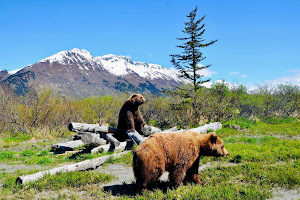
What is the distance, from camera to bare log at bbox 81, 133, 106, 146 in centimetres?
916

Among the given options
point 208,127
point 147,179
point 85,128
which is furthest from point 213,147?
point 208,127

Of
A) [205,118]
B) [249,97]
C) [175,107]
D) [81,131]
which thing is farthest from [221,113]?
[81,131]

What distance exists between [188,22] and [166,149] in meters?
19.5

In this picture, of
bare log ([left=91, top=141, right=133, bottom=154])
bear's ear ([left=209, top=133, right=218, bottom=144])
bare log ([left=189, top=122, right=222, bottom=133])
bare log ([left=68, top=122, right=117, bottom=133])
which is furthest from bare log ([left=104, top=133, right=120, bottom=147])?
bare log ([left=189, top=122, right=222, bottom=133])

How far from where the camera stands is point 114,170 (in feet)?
23.0

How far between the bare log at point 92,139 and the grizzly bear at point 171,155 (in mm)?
5096

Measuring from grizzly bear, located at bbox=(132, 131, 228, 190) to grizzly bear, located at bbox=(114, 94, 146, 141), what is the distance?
4.89 metres

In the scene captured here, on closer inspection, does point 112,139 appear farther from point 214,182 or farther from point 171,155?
point 214,182

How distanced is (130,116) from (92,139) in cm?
198

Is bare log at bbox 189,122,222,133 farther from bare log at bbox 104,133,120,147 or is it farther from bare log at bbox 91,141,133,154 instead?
bare log at bbox 104,133,120,147

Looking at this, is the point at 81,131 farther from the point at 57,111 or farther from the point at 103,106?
the point at 103,106

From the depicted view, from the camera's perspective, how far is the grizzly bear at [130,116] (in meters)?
9.84

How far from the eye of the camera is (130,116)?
9.84 m

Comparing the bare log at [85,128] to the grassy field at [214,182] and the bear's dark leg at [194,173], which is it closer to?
the grassy field at [214,182]
